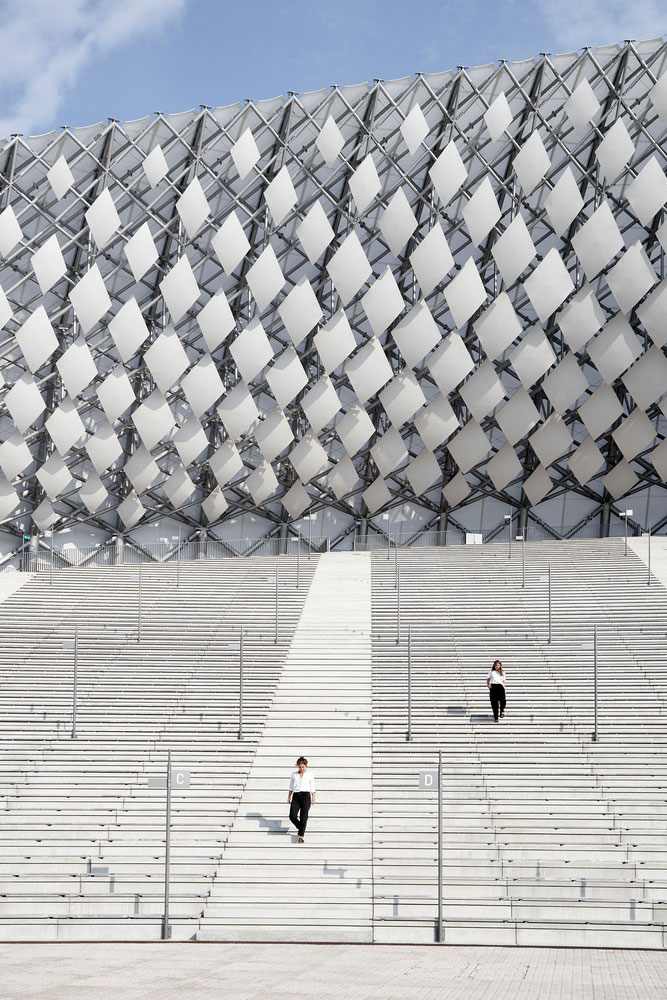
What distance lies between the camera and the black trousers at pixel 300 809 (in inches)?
489

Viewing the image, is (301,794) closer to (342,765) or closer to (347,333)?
(342,765)

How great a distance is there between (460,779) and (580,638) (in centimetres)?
720

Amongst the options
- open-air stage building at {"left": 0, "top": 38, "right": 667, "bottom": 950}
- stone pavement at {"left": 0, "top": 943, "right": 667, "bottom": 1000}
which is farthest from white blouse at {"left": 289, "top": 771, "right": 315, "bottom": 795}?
open-air stage building at {"left": 0, "top": 38, "right": 667, "bottom": 950}

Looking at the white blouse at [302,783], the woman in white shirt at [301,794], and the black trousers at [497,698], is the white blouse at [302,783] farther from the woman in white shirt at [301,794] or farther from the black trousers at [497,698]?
the black trousers at [497,698]

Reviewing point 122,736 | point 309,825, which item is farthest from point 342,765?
point 122,736

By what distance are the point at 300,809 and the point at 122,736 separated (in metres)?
4.51

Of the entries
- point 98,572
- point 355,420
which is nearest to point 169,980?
point 98,572

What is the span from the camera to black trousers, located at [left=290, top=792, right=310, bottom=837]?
489 inches

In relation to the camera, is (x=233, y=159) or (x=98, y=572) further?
(x=233, y=159)

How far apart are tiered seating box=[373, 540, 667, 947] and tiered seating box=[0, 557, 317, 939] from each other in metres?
2.01

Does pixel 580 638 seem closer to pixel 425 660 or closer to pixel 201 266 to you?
pixel 425 660

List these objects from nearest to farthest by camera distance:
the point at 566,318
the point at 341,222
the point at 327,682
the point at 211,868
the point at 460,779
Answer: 1. the point at 211,868
2. the point at 460,779
3. the point at 327,682
4. the point at 566,318
5. the point at 341,222

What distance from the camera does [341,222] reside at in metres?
38.5

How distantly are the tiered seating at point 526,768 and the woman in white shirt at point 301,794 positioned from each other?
0.90m
